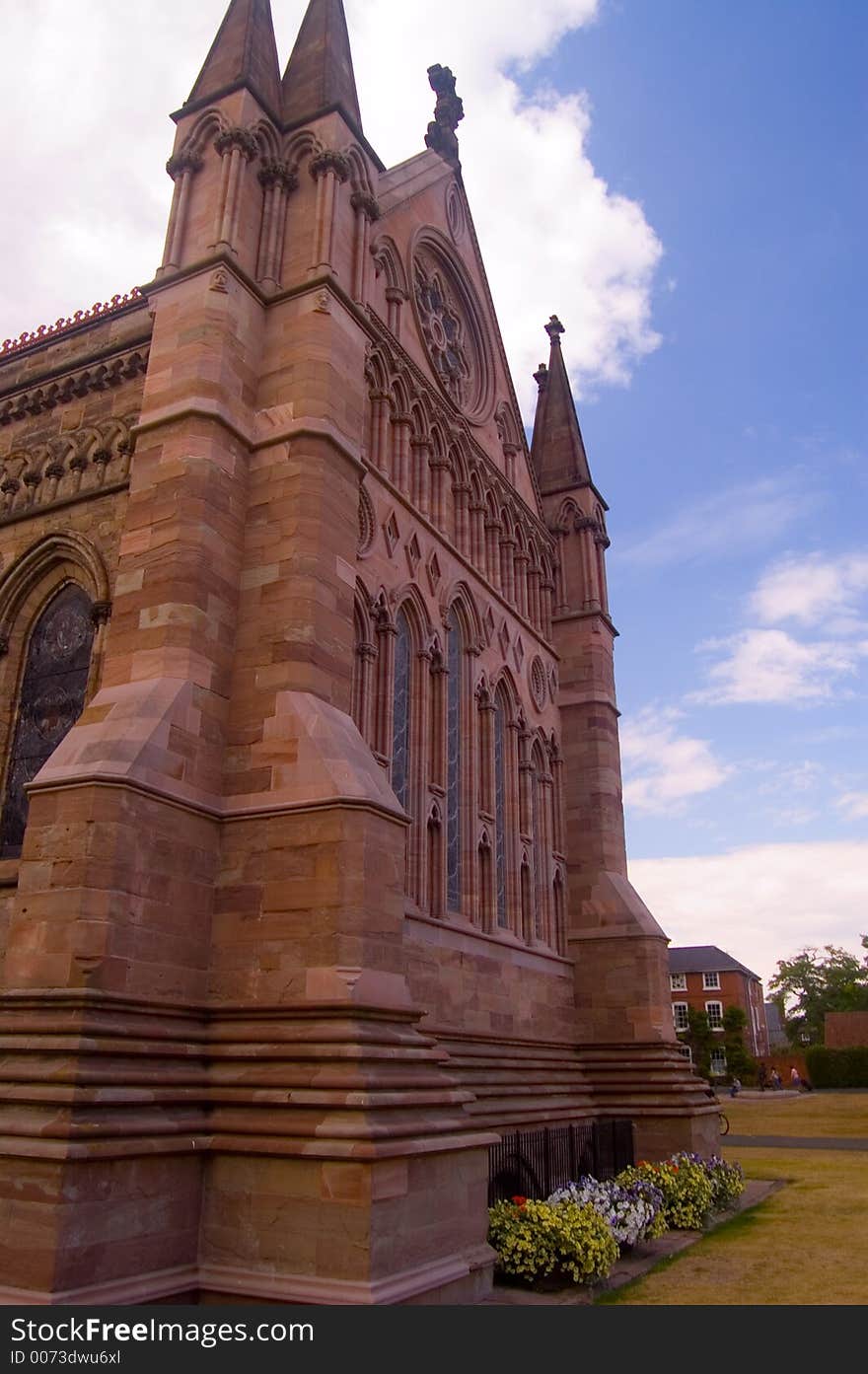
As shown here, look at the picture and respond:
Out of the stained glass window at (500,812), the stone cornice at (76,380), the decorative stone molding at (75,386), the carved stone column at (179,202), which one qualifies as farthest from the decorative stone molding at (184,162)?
the stained glass window at (500,812)

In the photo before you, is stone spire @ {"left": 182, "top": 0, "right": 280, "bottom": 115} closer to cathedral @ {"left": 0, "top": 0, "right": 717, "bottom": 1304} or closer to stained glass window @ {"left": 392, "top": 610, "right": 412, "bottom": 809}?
cathedral @ {"left": 0, "top": 0, "right": 717, "bottom": 1304}

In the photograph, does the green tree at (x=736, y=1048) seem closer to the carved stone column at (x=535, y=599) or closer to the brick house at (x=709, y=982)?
the brick house at (x=709, y=982)

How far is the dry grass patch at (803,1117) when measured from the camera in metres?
34.4

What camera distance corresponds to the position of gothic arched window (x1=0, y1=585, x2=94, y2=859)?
13.7m

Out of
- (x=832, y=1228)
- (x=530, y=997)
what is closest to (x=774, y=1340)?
(x=832, y=1228)

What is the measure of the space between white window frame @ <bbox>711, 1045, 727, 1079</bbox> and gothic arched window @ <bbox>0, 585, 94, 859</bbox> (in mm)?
62642

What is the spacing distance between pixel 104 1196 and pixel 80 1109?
69 centimetres

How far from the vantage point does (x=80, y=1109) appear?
26.5ft

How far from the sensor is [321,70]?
14742 millimetres

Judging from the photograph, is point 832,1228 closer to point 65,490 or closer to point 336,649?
point 336,649

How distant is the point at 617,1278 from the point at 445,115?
2347cm

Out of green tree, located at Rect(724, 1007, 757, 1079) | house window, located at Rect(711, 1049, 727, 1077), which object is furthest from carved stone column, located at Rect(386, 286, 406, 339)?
house window, located at Rect(711, 1049, 727, 1077)

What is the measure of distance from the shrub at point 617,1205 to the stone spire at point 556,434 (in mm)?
16485

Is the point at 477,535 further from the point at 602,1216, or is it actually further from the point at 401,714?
the point at 602,1216
